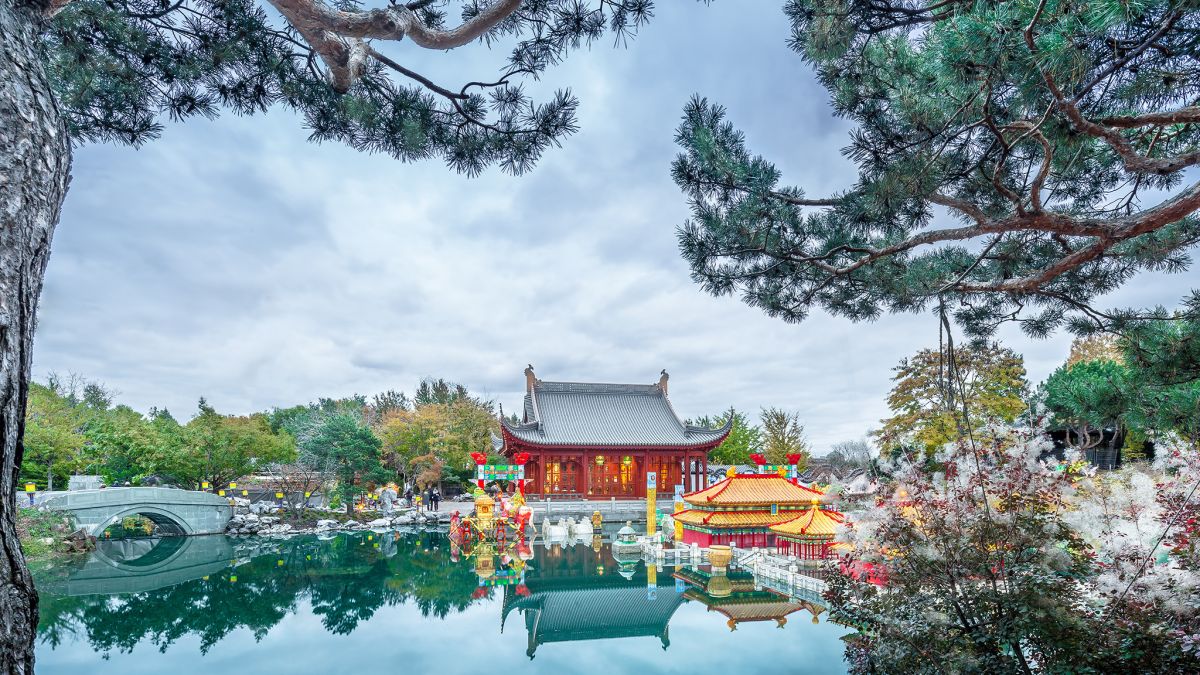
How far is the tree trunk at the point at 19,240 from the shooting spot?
3.22 feet

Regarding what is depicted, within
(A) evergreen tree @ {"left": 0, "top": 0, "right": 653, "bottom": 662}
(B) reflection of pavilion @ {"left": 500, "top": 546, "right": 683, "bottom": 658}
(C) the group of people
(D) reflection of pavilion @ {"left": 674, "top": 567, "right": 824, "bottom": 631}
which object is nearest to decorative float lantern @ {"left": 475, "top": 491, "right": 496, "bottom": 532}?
(B) reflection of pavilion @ {"left": 500, "top": 546, "right": 683, "bottom": 658}

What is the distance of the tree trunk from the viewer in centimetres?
98

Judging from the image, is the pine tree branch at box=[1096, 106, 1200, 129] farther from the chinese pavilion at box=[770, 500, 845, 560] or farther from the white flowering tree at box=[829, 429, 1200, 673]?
the chinese pavilion at box=[770, 500, 845, 560]

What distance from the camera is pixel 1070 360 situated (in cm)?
2262

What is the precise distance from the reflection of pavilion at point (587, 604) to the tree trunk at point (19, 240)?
743cm

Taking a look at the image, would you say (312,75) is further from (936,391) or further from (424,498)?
(424,498)

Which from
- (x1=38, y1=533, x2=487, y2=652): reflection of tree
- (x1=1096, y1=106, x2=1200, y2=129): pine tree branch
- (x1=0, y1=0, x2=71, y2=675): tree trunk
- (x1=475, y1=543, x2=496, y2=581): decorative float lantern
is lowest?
(x1=38, y1=533, x2=487, y2=652): reflection of tree

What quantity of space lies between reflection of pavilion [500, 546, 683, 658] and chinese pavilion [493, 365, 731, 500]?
7.44 meters

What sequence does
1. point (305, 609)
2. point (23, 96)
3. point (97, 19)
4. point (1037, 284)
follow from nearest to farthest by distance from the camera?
1. point (23, 96)
2. point (97, 19)
3. point (1037, 284)
4. point (305, 609)

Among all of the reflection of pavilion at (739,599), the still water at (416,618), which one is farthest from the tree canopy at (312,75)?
the reflection of pavilion at (739,599)

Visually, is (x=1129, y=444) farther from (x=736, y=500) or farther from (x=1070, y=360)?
(x=736, y=500)

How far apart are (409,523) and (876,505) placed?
58.1 feet

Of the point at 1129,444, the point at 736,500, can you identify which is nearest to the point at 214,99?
Answer: the point at 736,500

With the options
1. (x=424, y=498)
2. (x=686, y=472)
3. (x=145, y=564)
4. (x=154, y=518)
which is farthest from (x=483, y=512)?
(x=424, y=498)
